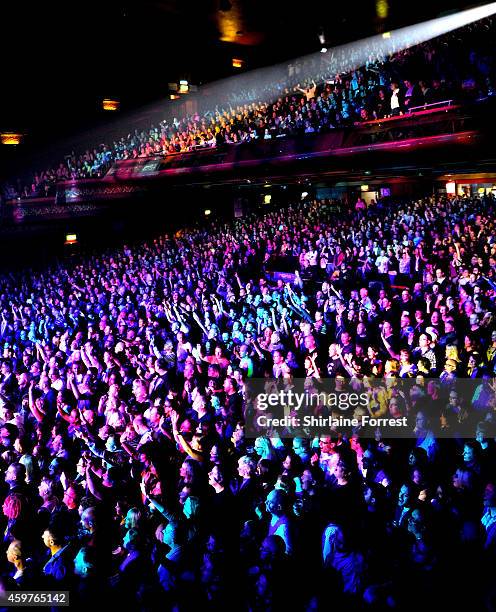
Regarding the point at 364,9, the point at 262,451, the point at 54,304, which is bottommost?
the point at 262,451

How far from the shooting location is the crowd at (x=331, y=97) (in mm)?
10266

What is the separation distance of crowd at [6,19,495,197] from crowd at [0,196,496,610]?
3730mm

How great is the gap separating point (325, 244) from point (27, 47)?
32.8 feet

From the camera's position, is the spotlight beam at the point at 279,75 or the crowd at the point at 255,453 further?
the spotlight beam at the point at 279,75

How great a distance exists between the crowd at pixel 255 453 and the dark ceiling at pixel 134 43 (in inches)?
275

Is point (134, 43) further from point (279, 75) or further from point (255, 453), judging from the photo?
point (255, 453)

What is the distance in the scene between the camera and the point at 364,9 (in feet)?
41.6

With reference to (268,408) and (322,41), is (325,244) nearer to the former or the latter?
(268,408)

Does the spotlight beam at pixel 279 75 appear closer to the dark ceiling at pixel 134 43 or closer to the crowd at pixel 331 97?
the crowd at pixel 331 97

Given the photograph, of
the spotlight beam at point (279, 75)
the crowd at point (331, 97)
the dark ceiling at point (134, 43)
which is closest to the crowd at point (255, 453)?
the crowd at point (331, 97)

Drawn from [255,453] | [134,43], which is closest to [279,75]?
[134,43]

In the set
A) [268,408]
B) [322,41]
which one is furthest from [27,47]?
[268,408]

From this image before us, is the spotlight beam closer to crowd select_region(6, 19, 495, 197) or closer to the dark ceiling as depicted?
crowd select_region(6, 19, 495, 197)

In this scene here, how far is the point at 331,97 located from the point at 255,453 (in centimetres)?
1019
